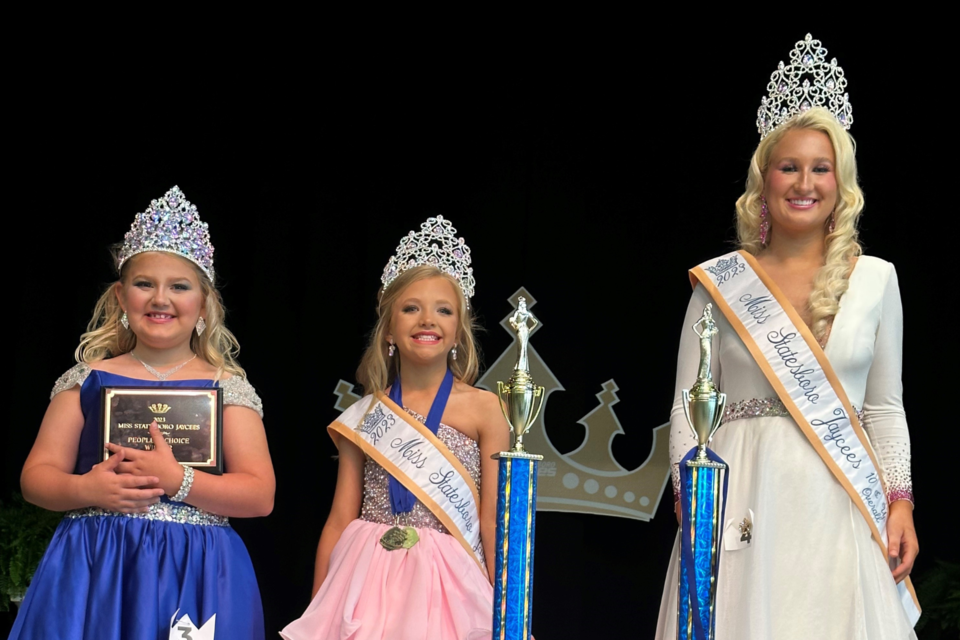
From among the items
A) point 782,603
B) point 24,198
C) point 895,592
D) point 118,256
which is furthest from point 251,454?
point 24,198

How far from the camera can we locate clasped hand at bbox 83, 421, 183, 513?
2.23 m

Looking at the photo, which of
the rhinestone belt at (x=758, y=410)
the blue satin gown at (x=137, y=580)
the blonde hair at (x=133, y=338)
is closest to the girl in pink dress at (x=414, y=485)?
the blue satin gown at (x=137, y=580)

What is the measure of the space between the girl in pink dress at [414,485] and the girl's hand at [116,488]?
42 centimetres

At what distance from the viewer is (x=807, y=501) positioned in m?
2.10

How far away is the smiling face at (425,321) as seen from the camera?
2.72 metres

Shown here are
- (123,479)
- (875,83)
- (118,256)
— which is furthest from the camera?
(875,83)

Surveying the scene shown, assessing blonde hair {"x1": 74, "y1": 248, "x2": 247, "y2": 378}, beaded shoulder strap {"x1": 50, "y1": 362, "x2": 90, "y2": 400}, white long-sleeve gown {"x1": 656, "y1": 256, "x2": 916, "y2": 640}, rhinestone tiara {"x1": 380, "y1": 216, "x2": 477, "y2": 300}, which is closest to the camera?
white long-sleeve gown {"x1": 656, "y1": 256, "x2": 916, "y2": 640}

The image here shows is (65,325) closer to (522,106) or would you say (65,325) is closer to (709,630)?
(522,106)

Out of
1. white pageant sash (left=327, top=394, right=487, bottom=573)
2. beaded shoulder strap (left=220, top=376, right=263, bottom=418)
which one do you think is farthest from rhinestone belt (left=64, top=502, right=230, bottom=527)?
white pageant sash (left=327, top=394, right=487, bottom=573)

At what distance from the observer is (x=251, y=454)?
242 cm

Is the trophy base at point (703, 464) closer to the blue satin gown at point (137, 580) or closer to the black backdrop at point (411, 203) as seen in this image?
the blue satin gown at point (137, 580)

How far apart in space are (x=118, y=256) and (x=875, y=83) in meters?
1.93

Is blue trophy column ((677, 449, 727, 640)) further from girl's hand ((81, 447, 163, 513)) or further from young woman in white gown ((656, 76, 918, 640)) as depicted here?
girl's hand ((81, 447, 163, 513))

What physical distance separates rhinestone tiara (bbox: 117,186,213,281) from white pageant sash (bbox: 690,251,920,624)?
1.02 m
